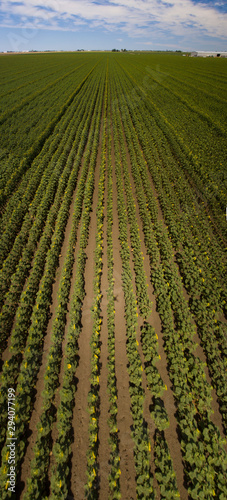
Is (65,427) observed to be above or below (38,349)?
below

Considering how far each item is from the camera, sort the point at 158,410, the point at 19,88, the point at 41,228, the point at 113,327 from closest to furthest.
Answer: the point at 158,410 → the point at 113,327 → the point at 41,228 → the point at 19,88

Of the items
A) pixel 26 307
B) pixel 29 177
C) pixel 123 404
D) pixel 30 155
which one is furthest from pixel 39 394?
pixel 30 155

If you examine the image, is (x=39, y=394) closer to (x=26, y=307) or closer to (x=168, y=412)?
(x=26, y=307)

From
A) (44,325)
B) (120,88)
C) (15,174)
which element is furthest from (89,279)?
(120,88)

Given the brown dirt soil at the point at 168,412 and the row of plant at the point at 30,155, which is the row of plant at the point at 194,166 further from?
the row of plant at the point at 30,155

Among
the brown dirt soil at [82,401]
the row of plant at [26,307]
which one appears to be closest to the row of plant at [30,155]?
the row of plant at [26,307]

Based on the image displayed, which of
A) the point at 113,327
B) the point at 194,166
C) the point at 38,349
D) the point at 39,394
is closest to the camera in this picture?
the point at 39,394

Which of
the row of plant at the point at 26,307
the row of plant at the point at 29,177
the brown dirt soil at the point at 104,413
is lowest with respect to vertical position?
the brown dirt soil at the point at 104,413

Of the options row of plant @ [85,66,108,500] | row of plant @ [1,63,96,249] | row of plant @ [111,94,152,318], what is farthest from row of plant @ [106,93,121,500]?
row of plant @ [1,63,96,249]

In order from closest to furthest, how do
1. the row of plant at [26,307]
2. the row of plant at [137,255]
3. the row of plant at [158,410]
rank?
the row of plant at [158,410]
the row of plant at [26,307]
the row of plant at [137,255]
